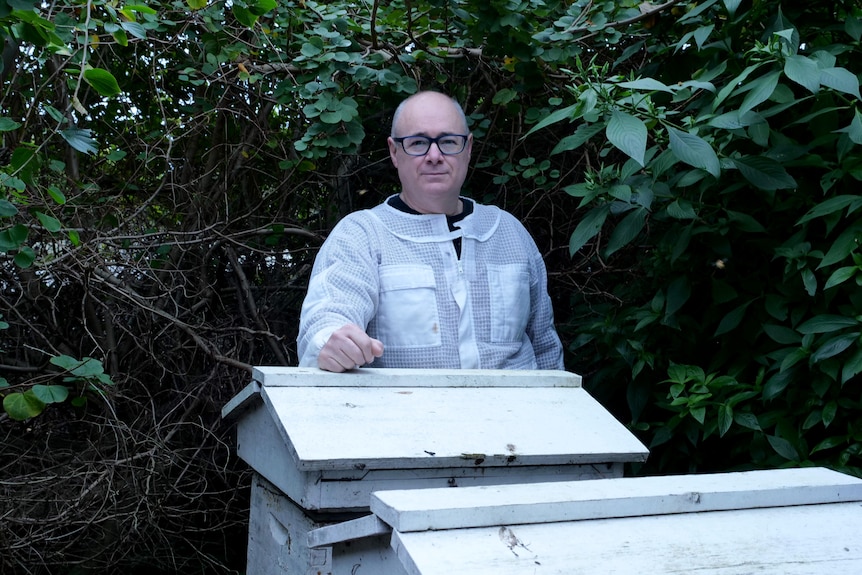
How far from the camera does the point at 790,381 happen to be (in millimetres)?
2088

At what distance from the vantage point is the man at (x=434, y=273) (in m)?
2.57

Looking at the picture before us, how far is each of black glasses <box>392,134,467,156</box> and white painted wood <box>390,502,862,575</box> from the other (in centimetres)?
170

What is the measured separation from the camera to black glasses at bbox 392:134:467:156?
2793 millimetres

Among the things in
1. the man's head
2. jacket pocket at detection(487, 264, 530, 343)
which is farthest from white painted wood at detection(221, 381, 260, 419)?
the man's head

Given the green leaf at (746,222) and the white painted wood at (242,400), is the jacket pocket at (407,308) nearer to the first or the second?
the white painted wood at (242,400)

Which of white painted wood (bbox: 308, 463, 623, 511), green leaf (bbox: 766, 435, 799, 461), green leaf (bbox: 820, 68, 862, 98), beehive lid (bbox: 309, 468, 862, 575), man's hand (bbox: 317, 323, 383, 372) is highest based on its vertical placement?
green leaf (bbox: 820, 68, 862, 98)

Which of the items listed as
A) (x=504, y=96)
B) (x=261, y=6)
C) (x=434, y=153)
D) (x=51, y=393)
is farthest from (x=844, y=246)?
(x=51, y=393)

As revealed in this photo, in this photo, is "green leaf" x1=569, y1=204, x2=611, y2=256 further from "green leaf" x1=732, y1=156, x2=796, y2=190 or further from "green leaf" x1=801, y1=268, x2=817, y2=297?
"green leaf" x1=801, y1=268, x2=817, y2=297

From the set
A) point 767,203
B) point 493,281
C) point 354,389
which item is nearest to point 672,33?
point 767,203

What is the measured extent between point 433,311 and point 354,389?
700 millimetres

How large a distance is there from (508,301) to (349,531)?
55.5 inches

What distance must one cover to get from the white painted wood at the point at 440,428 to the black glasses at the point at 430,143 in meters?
1.01

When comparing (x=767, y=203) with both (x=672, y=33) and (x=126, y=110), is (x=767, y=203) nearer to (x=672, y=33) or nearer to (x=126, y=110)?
(x=672, y=33)

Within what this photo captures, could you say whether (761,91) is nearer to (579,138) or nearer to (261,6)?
(579,138)
